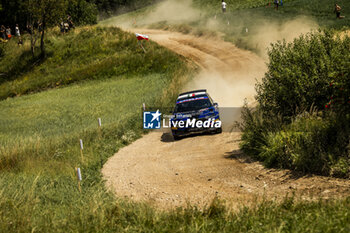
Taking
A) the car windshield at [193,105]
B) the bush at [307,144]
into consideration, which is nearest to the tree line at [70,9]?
the car windshield at [193,105]

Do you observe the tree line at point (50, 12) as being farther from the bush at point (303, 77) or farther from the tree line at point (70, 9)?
the bush at point (303, 77)

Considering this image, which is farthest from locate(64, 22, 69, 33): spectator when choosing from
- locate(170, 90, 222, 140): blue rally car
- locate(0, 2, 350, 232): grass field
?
locate(170, 90, 222, 140): blue rally car

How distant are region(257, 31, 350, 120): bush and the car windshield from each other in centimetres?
407

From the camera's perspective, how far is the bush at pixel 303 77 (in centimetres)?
1227

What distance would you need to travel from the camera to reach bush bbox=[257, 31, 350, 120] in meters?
12.3

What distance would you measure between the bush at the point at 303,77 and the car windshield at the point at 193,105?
4071mm

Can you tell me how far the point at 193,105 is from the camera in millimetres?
17812

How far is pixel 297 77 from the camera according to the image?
41.9ft

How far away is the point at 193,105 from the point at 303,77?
6.30 meters

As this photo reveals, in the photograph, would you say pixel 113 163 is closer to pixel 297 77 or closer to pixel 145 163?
pixel 145 163

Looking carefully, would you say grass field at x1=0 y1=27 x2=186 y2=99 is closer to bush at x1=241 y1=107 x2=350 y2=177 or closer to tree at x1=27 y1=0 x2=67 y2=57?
tree at x1=27 y1=0 x2=67 y2=57

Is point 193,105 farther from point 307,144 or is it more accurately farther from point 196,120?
point 307,144

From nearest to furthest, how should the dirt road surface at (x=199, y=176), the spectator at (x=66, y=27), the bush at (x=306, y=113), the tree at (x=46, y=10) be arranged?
the dirt road surface at (x=199, y=176)
the bush at (x=306, y=113)
the tree at (x=46, y=10)
the spectator at (x=66, y=27)

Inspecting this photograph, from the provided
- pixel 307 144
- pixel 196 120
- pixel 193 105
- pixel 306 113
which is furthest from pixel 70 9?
pixel 307 144
